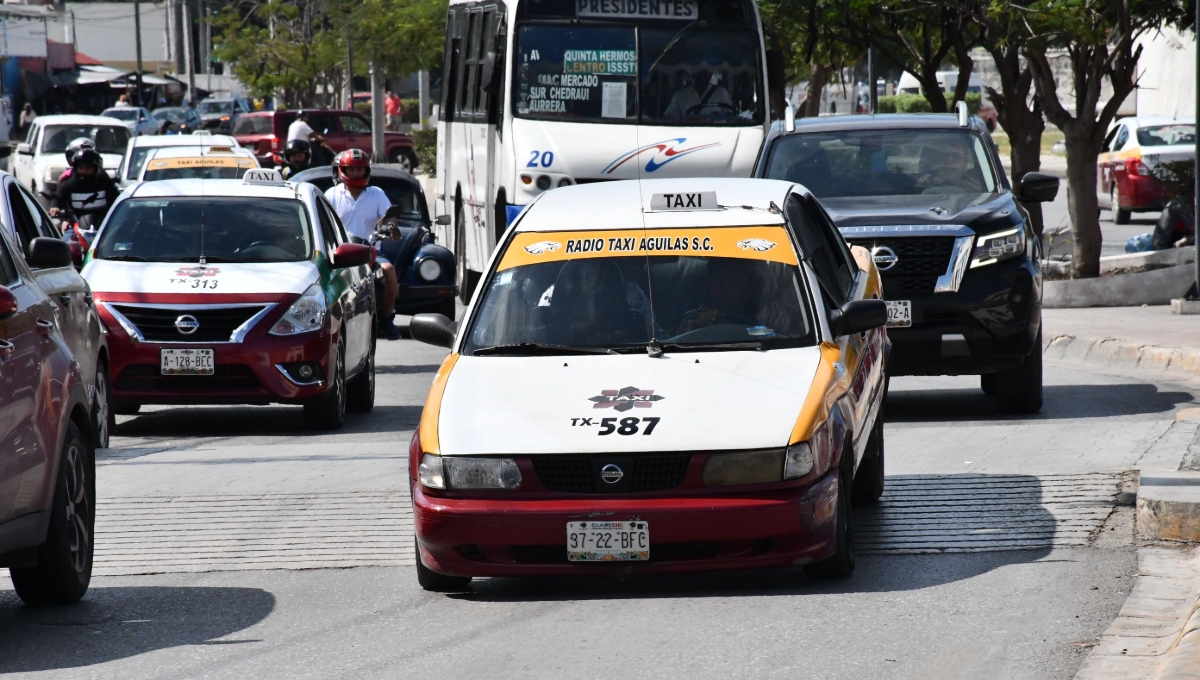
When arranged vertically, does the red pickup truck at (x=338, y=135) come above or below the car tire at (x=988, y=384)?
below

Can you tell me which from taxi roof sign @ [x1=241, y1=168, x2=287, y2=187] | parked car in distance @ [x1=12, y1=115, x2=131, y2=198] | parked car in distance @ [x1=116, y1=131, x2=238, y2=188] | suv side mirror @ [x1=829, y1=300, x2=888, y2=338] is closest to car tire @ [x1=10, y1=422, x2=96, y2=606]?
suv side mirror @ [x1=829, y1=300, x2=888, y2=338]

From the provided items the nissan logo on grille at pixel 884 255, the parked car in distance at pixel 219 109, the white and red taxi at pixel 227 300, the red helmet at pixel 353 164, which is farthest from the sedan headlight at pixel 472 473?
the parked car in distance at pixel 219 109

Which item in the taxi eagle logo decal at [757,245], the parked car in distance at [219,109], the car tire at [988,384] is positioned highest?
the taxi eagle logo decal at [757,245]

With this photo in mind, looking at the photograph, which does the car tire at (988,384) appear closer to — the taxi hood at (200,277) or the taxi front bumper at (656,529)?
the taxi hood at (200,277)

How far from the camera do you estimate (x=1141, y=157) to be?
29.7 m

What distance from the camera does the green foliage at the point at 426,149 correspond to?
4778 centimetres

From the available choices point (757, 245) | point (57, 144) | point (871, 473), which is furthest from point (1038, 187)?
point (57, 144)

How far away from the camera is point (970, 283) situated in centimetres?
1179

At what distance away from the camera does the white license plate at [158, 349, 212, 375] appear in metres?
12.2

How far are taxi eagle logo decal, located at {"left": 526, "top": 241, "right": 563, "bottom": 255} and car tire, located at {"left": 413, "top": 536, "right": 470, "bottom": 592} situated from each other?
1.54 meters

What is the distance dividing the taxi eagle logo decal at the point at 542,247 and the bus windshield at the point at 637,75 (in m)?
9.76

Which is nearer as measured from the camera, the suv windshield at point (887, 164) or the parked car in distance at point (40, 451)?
the parked car in distance at point (40, 451)

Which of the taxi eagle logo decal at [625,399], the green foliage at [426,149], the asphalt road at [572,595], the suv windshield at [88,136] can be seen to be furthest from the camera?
the green foliage at [426,149]

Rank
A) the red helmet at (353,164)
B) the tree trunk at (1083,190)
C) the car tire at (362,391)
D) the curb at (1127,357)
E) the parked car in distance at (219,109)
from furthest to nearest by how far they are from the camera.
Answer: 1. the parked car in distance at (219,109)
2. the tree trunk at (1083,190)
3. the red helmet at (353,164)
4. the curb at (1127,357)
5. the car tire at (362,391)
